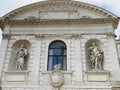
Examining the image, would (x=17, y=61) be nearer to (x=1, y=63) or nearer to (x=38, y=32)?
(x=1, y=63)

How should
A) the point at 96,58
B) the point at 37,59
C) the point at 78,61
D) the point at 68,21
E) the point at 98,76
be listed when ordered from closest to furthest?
the point at 98,76 < the point at 78,61 < the point at 96,58 < the point at 37,59 < the point at 68,21

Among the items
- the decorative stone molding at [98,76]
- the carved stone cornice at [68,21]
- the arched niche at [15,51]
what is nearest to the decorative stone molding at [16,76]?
the arched niche at [15,51]

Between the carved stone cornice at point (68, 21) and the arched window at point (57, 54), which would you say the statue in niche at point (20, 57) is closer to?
the arched window at point (57, 54)

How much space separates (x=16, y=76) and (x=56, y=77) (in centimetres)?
289

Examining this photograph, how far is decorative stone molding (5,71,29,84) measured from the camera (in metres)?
17.0

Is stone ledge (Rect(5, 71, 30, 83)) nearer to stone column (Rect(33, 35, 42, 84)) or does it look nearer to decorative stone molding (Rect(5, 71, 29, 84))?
decorative stone molding (Rect(5, 71, 29, 84))

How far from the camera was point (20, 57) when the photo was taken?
59.7 ft

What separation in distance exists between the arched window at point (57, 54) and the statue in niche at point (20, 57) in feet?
6.25

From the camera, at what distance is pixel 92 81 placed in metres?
16.7

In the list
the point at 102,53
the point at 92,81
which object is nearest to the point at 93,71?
the point at 92,81

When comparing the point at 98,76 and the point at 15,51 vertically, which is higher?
the point at 15,51

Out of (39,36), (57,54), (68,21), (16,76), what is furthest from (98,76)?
(16,76)

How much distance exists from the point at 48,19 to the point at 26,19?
182 centimetres

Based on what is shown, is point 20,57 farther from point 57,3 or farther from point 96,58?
point 57,3
